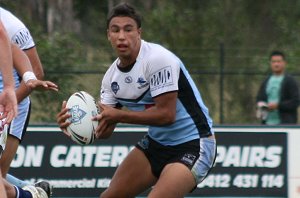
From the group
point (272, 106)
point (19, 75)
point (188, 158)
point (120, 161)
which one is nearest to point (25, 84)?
point (19, 75)

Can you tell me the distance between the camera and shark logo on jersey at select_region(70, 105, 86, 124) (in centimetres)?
749

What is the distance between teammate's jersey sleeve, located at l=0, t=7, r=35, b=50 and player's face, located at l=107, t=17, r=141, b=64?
93 centimetres

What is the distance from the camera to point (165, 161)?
782 centimetres

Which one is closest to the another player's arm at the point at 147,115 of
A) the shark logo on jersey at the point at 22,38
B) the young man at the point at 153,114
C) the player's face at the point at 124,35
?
the young man at the point at 153,114

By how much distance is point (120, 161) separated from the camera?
452 inches

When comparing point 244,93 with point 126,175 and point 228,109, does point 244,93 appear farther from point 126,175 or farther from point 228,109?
point 126,175

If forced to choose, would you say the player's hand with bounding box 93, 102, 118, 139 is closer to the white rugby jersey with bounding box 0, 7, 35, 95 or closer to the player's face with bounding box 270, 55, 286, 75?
the white rugby jersey with bounding box 0, 7, 35, 95

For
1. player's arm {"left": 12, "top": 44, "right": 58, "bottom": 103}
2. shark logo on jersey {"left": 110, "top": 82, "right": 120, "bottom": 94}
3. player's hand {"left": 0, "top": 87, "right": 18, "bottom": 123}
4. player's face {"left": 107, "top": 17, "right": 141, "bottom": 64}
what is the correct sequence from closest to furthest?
player's hand {"left": 0, "top": 87, "right": 18, "bottom": 123} → player's arm {"left": 12, "top": 44, "right": 58, "bottom": 103} → player's face {"left": 107, "top": 17, "right": 141, "bottom": 64} → shark logo on jersey {"left": 110, "top": 82, "right": 120, "bottom": 94}

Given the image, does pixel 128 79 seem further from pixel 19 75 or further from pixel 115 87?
pixel 19 75

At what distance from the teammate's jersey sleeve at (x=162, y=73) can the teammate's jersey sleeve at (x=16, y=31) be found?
1.16 metres

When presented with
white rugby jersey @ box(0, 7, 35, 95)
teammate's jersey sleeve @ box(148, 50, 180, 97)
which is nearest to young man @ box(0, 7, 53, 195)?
white rugby jersey @ box(0, 7, 35, 95)

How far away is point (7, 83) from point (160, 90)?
1.27 m

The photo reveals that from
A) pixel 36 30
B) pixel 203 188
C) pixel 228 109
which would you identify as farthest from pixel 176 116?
pixel 36 30

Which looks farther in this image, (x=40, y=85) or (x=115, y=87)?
(x=115, y=87)
